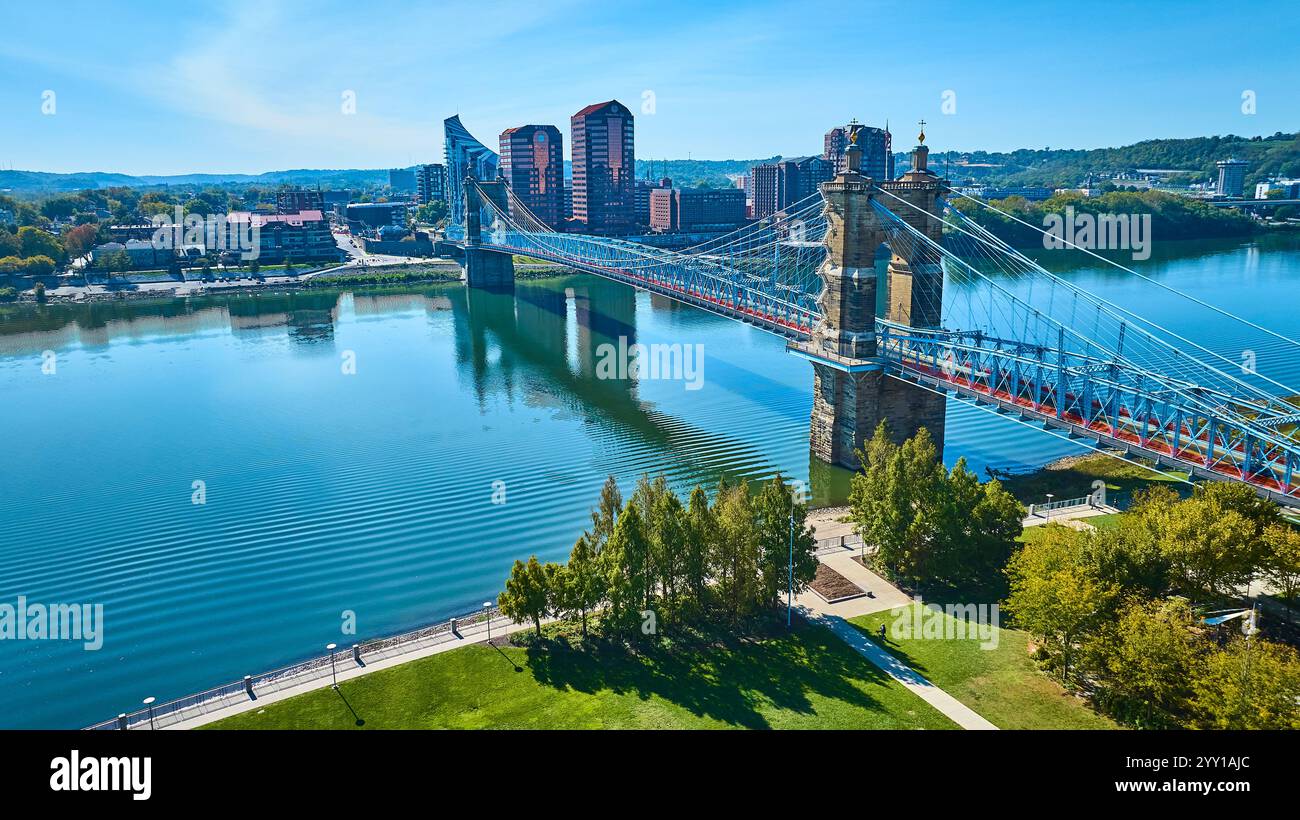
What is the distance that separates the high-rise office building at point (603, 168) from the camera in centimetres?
14262

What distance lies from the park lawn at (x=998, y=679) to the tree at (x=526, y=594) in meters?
8.36

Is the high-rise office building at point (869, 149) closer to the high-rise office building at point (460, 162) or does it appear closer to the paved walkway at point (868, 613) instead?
the high-rise office building at point (460, 162)

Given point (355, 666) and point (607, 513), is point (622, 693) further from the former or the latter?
point (355, 666)

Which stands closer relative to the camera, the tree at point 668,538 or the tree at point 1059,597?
the tree at point 1059,597

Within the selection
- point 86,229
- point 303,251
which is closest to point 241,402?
point 303,251

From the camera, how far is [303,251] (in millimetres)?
120188

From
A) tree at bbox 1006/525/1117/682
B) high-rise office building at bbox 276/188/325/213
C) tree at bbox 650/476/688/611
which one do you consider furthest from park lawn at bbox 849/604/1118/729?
high-rise office building at bbox 276/188/325/213

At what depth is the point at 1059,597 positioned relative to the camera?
19.7m

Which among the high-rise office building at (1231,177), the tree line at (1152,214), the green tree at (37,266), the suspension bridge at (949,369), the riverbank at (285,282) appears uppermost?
the high-rise office building at (1231,177)

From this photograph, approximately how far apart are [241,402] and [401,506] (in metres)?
23.0

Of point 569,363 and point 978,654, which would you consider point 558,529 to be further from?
point 569,363

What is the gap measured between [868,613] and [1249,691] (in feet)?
31.2

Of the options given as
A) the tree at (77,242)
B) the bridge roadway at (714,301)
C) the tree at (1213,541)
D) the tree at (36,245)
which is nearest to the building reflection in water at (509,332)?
the bridge roadway at (714,301)

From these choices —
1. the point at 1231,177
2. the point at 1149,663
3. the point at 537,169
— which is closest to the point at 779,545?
the point at 1149,663
